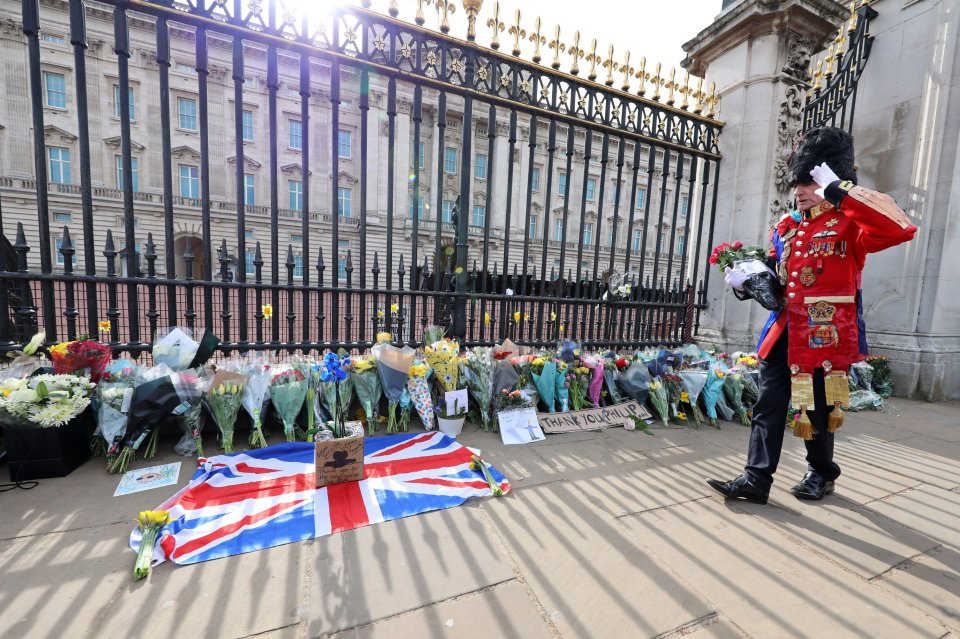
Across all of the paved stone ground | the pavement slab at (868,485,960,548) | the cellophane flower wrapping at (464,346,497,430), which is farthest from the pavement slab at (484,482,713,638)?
the pavement slab at (868,485,960,548)

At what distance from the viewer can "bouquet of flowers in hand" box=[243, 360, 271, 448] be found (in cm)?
320

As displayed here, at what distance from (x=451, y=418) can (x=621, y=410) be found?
5.98ft

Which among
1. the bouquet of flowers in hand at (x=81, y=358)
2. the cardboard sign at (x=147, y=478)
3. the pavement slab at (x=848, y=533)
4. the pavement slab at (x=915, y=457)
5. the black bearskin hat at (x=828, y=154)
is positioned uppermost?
the black bearskin hat at (x=828, y=154)

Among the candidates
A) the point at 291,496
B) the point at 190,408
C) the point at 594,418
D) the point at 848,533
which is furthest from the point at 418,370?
the point at 848,533

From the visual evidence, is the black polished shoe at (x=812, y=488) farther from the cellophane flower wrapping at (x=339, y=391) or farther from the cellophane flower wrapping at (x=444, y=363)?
the cellophane flower wrapping at (x=339, y=391)

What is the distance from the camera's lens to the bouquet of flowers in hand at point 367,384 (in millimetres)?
3596

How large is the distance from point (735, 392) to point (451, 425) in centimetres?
321

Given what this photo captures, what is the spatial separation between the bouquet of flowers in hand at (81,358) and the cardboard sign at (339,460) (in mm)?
1842

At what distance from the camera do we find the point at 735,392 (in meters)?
4.61

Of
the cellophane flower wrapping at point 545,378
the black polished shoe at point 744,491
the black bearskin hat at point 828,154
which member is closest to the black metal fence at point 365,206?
the cellophane flower wrapping at point 545,378

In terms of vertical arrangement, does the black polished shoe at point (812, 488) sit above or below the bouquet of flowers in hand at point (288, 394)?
below

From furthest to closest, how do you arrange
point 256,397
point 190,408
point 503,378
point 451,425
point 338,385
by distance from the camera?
point 503,378 < point 451,425 < point 338,385 < point 256,397 < point 190,408

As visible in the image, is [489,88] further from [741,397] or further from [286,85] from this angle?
[286,85]

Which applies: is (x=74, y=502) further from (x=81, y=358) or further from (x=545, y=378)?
(x=545, y=378)
